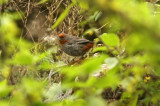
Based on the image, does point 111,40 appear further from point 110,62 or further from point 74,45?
point 74,45

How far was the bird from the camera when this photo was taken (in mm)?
4059

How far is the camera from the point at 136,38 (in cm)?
78

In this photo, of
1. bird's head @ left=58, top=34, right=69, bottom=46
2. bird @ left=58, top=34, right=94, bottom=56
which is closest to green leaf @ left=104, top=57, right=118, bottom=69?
bird @ left=58, top=34, right=94, bottom=56

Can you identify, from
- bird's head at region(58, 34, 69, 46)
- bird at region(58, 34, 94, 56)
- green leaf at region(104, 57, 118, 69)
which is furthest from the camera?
bird's head at region(58, 34, 69, 46)

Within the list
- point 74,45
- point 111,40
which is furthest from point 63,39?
point 111,40

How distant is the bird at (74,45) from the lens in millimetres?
4059

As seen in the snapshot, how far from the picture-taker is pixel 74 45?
4.34m

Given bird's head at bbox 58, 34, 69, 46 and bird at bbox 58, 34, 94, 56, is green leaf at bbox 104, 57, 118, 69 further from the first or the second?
bird's head at bbox 58, 34, 69, 46

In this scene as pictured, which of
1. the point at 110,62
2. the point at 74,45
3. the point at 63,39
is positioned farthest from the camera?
the point at 63,39

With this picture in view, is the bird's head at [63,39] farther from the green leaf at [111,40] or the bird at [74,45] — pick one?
the green leaf at [111,40]

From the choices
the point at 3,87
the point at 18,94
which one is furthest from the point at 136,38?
the point at 3,87

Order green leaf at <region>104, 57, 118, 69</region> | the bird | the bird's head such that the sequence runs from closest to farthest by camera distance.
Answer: green leaf at <region>104, 57, 118, 69</region>, the bird, the bird's head

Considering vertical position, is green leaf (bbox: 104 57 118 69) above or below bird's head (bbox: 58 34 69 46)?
above

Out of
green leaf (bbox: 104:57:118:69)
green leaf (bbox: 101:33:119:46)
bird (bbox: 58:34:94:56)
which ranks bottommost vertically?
bird (bbox: 58:34:94:56)
